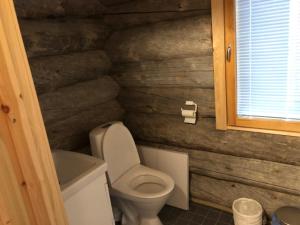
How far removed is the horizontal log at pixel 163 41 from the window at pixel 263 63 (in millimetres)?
180

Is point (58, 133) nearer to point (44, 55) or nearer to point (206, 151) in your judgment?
point (44, 55)

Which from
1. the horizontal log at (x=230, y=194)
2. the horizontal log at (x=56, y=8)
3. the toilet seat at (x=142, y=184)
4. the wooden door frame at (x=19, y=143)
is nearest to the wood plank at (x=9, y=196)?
the wooden door frame at (x=19, y=143)

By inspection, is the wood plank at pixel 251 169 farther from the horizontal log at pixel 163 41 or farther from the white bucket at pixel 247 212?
the horizontal log at pixel 163 41

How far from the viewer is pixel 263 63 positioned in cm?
184

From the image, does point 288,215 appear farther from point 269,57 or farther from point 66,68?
point 66,68

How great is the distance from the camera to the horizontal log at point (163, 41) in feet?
6.39

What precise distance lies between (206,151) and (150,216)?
2.39 feet

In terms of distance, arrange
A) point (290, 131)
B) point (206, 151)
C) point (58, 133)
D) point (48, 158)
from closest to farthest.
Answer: point (48, 158) → point (290, 131) → point (58, 133) → point (206, 151)

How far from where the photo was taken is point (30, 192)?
801 millimetres

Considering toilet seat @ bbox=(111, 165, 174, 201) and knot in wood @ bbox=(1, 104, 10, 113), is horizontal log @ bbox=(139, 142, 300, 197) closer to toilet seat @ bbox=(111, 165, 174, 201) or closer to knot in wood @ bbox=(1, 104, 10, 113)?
toilet seat @ bbox=(111, 165, 174, 201)

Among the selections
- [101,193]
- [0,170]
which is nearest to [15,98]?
[0,170]

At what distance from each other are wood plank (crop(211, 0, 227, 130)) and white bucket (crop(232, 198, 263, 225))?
65 cm

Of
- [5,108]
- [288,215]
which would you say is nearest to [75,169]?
[5,108]

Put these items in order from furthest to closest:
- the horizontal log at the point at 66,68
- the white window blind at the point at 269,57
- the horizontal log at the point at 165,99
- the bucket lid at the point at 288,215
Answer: the horizontal log at the point at 165,99, the horizontal log at the point at 66,68, the bucket lid at the point at 288,215, the white window blind at the point at 269,57
